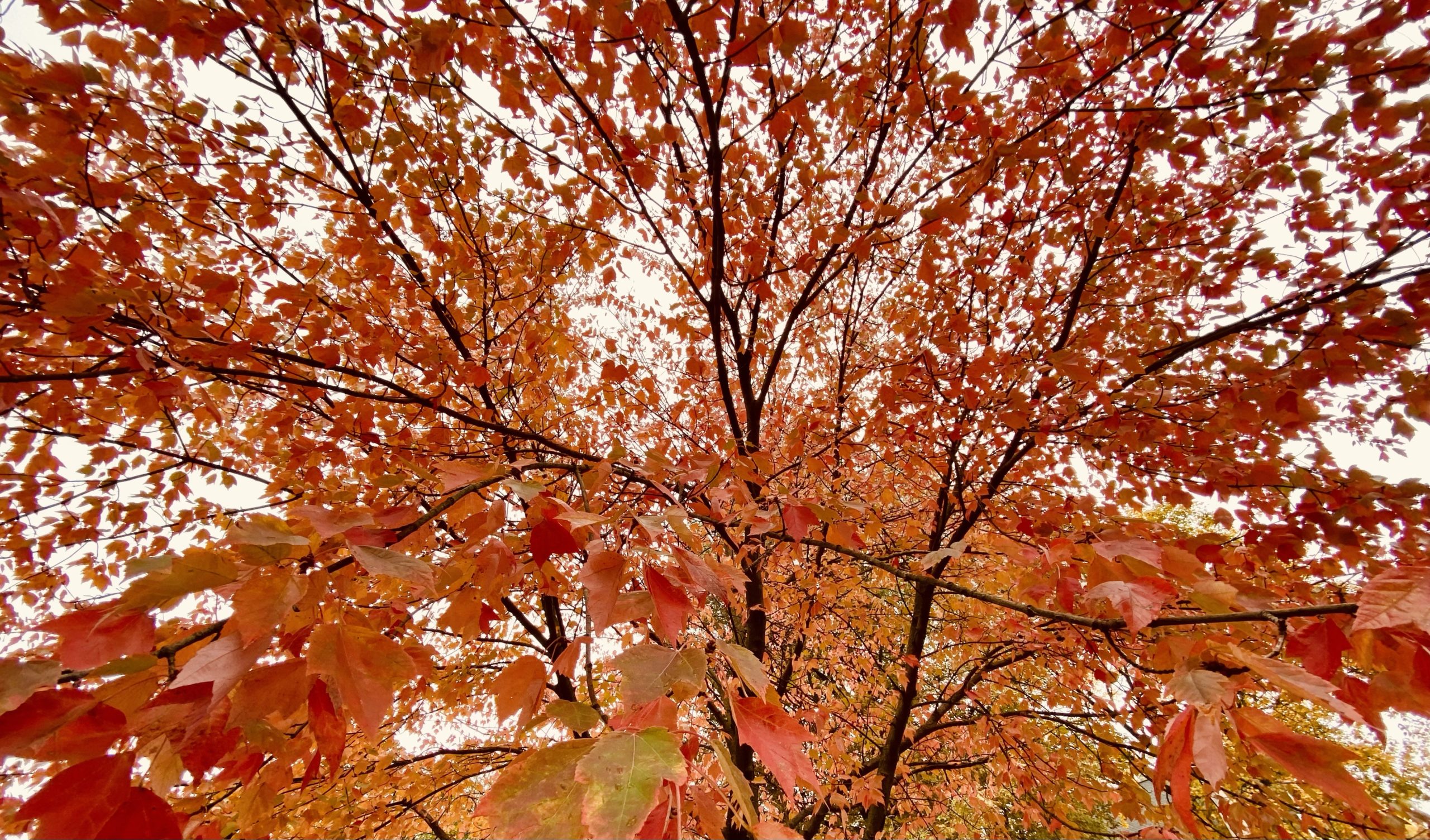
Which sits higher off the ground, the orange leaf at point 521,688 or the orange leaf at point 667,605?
the orange leaf at point 667,605

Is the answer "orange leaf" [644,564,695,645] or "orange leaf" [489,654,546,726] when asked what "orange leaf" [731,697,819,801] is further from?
"orange leaf" [489,654,546,726]

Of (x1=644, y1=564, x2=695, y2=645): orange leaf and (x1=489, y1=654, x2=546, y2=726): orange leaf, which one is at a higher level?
(x1=644, y1=564, x2=695, y2=645): orange leaf

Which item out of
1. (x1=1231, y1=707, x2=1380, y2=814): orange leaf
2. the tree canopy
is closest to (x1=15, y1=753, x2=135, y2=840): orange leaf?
the tree canopy

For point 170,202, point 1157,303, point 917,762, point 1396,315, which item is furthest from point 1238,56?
point 917,762

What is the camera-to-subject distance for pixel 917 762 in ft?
16.4

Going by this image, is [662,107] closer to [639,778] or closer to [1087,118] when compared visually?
[1087,118]

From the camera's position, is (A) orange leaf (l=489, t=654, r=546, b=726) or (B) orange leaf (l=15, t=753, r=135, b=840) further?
(A) orange leaf (l=489, t=654, r=546, b=726)

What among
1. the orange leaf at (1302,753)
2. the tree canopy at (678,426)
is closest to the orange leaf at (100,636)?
the tree canopy at (678,426)

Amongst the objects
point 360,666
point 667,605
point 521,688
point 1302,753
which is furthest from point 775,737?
point 1302,753

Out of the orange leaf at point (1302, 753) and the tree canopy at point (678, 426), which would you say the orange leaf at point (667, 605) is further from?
the orange leaf at point (1302, 753)

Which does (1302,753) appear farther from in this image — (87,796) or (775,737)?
(87,796)

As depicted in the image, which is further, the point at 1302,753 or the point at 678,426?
the point at 678,426

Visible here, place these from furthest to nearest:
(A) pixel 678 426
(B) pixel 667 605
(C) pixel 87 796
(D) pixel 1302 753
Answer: (A) pixel 678 426 < (B) pixel 667 605 < (D) pixel 1302 753 < (C) pixel 87 796

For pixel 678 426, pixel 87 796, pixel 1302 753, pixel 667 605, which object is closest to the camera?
pixel 87 796
